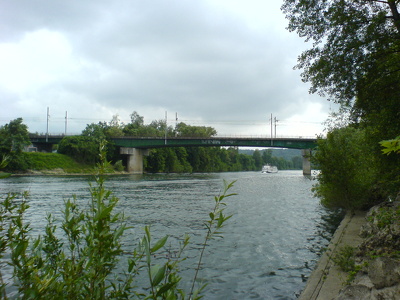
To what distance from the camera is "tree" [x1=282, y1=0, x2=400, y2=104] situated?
534 inches

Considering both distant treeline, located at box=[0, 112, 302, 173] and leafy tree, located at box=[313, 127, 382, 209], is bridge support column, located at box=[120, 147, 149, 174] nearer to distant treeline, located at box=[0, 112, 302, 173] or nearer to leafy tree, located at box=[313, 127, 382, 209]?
distant treeline, located at box=[0, 112, 302, 173]

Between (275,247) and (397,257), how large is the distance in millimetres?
6541

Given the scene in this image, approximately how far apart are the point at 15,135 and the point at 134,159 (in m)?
33.8

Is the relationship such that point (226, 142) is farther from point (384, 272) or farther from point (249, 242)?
point (384, 272)

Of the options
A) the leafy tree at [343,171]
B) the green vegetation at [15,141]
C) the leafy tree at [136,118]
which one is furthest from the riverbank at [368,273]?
the leafy tree at [136,118]

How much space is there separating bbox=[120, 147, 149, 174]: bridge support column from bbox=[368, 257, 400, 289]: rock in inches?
3580

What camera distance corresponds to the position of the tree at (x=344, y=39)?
44.5 ft

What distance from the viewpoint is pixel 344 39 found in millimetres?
14539

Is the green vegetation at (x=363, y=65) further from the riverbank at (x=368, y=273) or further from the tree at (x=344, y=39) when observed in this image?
the riverbank at (x=368, y=273)

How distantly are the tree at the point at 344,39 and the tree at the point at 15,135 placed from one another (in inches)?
2731

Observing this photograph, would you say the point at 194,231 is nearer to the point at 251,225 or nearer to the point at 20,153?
the point at 251,225

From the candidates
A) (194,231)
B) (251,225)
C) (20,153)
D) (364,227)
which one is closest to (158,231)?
(194,231)

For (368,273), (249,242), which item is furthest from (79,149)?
(368,273)

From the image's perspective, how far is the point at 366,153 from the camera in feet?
51.5
